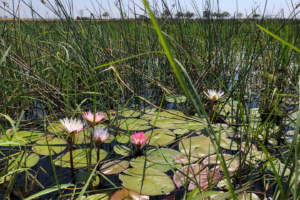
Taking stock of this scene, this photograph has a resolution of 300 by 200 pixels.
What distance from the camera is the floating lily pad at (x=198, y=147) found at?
0.95m

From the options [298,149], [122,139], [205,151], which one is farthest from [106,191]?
[298,149]

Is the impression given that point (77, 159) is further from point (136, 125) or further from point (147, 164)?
point (136, 125)

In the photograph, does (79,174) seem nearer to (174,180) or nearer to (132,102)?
(174,180)

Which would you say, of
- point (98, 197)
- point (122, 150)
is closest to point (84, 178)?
point (98, 197)

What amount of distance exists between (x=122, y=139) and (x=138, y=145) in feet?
0.58

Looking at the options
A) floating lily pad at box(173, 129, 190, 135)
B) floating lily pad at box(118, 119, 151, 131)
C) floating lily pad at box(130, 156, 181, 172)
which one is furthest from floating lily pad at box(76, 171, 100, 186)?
floating lily pad at box(173, 129, 190, 135)

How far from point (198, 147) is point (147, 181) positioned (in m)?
0.35

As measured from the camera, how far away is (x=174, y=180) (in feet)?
2.53

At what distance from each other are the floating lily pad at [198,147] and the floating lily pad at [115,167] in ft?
0.89

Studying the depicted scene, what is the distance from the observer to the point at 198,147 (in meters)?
1.00

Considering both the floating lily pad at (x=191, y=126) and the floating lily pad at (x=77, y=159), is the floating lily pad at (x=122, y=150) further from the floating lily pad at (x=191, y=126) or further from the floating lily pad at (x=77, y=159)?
the floating lily pad at (x=191, y=126)

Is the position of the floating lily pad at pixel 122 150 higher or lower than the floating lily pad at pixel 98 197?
higher

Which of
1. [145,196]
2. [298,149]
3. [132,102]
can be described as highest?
[298,149]

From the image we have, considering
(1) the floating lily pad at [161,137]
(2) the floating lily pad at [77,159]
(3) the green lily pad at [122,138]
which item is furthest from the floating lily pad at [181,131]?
(2) the floating lily pad at [77,159]
